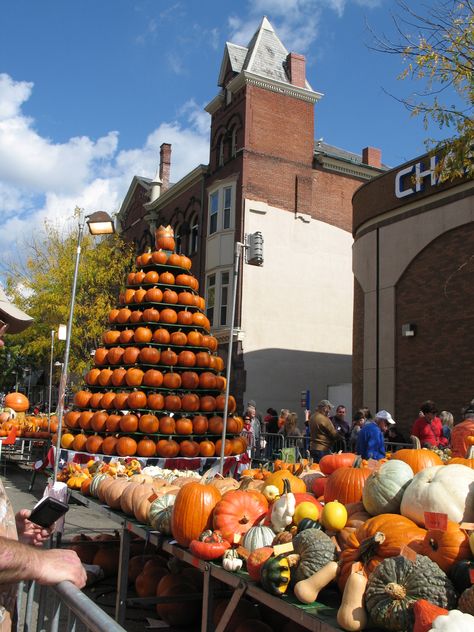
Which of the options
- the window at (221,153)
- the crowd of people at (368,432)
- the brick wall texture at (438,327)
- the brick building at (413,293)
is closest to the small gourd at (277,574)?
the crowd of people at (368,432)

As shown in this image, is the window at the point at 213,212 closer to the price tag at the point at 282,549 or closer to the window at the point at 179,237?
the window at the point at 179,237

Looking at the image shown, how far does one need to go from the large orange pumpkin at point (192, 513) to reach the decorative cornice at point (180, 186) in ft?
80.0

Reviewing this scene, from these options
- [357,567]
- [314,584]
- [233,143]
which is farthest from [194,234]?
[357,567]

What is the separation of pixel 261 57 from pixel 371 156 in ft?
22.9

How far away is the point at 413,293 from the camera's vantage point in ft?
51.6

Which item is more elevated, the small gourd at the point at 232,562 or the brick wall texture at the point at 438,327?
the brick wall texture at the point at 438,327

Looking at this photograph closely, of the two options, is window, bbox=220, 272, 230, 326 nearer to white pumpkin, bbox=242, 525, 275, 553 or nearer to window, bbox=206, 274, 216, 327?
window, bbox=206, 274, 216, 327

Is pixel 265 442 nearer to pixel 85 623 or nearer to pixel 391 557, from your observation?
pixel 391 557

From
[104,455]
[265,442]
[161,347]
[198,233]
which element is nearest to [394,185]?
[265,442]

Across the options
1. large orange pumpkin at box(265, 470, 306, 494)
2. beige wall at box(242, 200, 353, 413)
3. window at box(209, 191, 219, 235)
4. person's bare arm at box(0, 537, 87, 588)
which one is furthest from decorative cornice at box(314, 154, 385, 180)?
person's bare arm at box(0, 537, 87, 588)

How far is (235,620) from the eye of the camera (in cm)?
463

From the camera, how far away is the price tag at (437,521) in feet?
9.73

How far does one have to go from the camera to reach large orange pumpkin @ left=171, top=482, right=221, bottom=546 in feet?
14.3

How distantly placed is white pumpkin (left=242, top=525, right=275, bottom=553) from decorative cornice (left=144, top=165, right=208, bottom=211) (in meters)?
25.0
